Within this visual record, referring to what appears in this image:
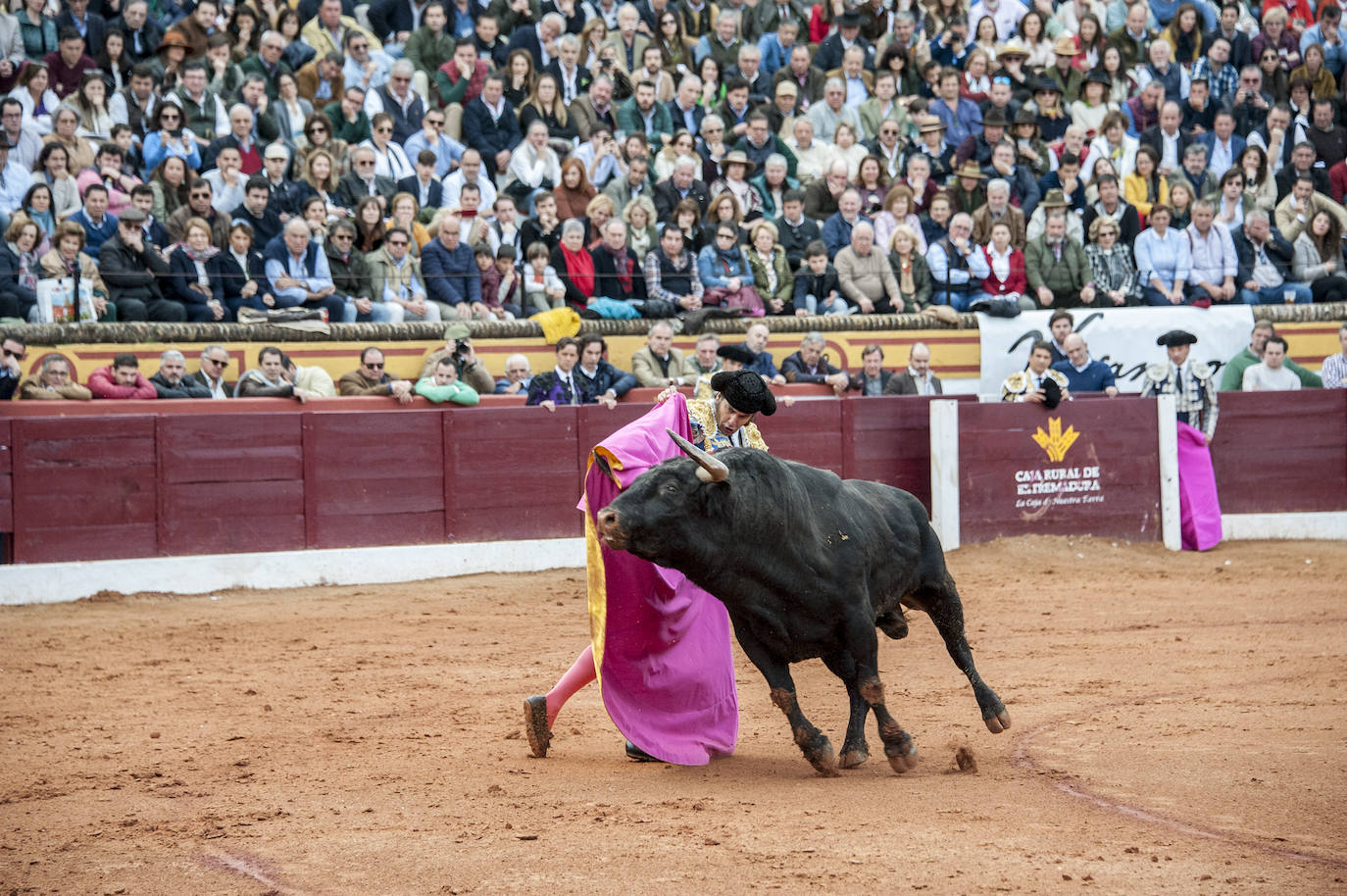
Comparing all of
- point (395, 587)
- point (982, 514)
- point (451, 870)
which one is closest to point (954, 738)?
point (451, 870)

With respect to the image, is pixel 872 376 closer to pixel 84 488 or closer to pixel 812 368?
pixel 812 368

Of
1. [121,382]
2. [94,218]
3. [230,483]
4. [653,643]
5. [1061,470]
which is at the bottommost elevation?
[653,643]

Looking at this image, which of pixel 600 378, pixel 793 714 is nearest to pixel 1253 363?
pixel 600 378

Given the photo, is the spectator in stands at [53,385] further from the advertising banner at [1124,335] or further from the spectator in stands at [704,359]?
the advertising banner at [1124,335]

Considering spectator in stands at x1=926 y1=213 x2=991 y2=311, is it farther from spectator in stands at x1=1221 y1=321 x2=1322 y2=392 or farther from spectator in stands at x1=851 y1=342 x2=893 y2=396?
spectator in stands at x1=1221 y1=321 x2=1322 y2=392

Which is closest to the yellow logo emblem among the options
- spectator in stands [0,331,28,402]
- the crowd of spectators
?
the crowd of spectators

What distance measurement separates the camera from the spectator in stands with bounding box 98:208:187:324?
9305mm

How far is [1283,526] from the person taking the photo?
1163 cm

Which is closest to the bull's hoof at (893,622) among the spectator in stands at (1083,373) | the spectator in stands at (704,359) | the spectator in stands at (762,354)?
the spectator in stands at (704,359)

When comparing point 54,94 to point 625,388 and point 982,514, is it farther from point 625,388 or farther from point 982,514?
point 982,514

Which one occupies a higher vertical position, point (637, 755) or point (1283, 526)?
point (1283, 526)

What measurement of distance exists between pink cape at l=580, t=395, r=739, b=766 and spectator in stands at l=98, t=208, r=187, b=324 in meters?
5.47

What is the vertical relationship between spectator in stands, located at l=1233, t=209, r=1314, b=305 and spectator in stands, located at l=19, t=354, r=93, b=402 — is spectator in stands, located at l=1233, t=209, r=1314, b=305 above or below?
above

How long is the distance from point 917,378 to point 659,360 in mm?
2126
